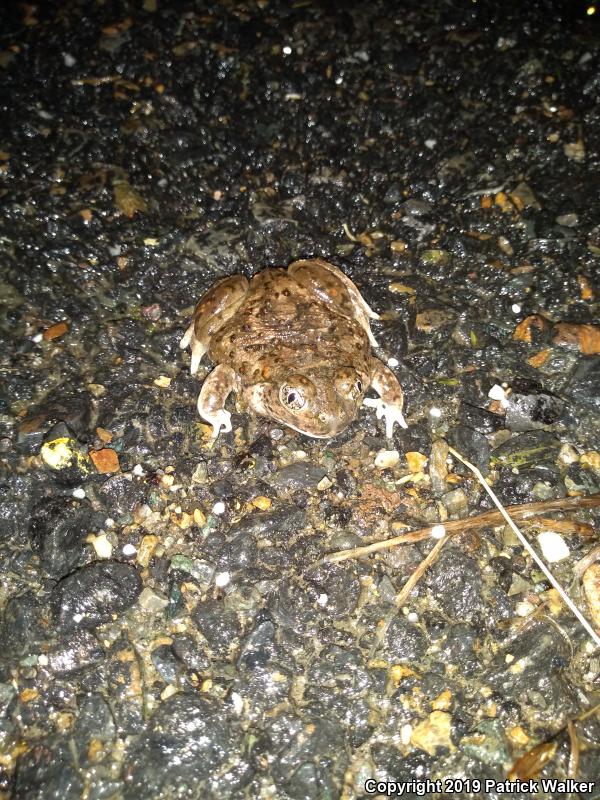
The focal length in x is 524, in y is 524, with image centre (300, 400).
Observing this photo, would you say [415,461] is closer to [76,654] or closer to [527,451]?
[527,451]

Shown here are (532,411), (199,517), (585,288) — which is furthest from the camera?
(585,288)

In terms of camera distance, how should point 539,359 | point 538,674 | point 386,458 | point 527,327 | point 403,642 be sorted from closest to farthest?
point 538,674 → point 403,642 → point 386,458 → point 539,359 → point 527,327

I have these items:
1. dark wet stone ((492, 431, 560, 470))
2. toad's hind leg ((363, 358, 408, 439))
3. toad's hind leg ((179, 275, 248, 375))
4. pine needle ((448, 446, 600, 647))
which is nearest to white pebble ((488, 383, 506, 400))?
dark wet stone ((492, 431, 560, 470))

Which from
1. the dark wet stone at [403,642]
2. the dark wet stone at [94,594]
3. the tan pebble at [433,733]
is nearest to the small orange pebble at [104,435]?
the dark wet stone at [94,594]

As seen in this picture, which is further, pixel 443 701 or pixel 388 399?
pixel 388 399

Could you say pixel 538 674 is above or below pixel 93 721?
above

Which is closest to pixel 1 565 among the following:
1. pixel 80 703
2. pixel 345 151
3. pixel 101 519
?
pixel 101 519

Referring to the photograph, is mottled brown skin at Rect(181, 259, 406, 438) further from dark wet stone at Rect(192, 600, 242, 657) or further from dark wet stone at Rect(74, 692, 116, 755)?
dark wet stone at Rect(74, 692, 116, 755)

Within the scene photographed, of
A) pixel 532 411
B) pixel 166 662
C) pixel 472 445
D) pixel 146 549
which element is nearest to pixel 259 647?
pixel 166 662

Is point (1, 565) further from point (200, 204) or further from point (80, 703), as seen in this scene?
point (200, 204)
